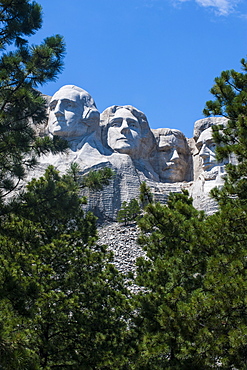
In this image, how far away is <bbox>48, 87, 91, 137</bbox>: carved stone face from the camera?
82.6ft

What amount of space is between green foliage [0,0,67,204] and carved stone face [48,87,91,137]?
13.8 metres

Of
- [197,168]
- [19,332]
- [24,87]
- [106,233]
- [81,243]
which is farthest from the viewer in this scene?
[197,168]

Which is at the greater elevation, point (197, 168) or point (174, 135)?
point (174, 135)

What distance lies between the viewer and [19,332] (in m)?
7.82

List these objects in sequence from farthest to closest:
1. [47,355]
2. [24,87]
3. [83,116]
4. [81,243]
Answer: [83,116] → [81,243] → [24,87] → [47,355]

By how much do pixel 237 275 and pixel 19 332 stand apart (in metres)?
3.09

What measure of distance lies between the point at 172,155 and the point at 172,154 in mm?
68

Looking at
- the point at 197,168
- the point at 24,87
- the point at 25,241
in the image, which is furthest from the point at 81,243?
the point at 197,168

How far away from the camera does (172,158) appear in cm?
2858

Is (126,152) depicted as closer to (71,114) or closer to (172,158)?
(71,114)

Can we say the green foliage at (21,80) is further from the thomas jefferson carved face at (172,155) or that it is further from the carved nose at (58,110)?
the thomas jefferson carved face at (172,155)

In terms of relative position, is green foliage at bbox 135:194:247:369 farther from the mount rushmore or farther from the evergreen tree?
the mount rushmore

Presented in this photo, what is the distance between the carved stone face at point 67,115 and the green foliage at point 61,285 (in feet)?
44.5

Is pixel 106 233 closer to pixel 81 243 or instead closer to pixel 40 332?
pixel 81 243
